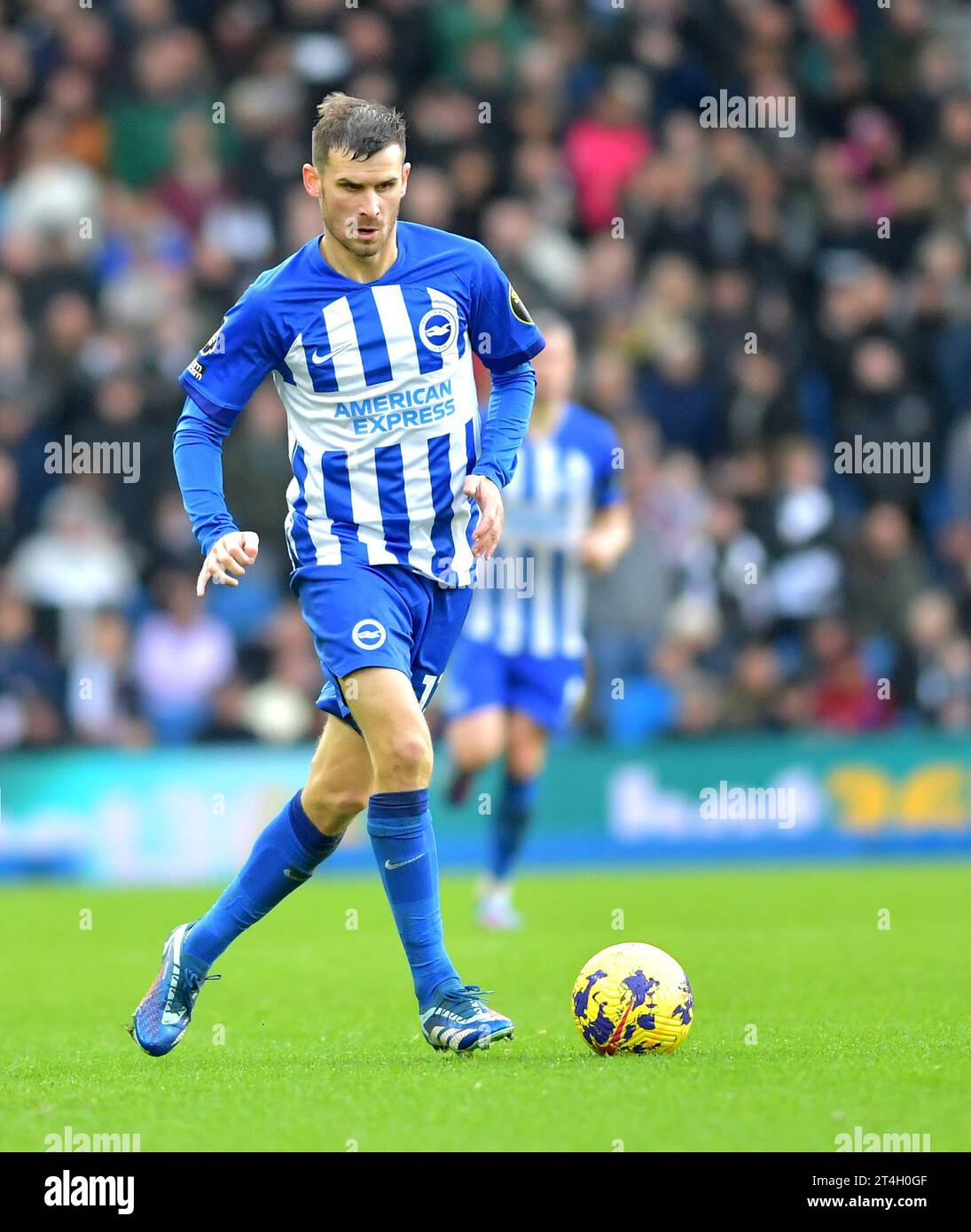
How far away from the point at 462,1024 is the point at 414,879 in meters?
0.42

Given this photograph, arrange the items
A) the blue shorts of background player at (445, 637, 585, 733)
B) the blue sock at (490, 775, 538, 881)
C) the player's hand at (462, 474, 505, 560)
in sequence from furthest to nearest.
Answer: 1. the blue shorts of background player at (445, 637, 585, 733)
2. the blue sock at (490, 775, 538, 881)
3. the player's hand at (462, 474, 505, 560)

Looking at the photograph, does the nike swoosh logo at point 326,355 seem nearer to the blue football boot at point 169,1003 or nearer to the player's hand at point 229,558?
the player's hand at point 229,558

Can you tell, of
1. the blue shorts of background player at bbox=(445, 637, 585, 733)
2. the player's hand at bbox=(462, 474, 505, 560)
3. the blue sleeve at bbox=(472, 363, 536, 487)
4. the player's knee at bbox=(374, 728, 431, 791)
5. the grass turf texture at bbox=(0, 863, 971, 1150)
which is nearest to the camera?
the grass turf texture at bbox=(0, 863, 971, 1150)

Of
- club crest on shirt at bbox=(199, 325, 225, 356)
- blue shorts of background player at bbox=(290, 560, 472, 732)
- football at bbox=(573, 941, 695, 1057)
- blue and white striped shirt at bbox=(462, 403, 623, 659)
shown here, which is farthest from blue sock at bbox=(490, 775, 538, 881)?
club crest on shirt at bbox=(199, 325, 225, 356)

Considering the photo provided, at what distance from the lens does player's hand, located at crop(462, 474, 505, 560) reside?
18.5ft

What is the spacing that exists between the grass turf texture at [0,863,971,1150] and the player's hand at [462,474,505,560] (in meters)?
1.40

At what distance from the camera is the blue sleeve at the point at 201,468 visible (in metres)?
5.67

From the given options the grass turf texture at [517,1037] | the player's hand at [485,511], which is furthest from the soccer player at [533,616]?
the player's hand at [485,511]

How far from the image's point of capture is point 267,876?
19.0 ft

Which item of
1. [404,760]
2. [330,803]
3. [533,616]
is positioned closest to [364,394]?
[404,760]

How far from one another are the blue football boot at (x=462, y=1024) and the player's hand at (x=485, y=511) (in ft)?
4.02

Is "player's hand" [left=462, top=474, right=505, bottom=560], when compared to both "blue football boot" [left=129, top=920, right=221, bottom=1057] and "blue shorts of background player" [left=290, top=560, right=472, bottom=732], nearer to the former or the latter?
"blue shorts of background player" [left=290, top=560, right=472, bottom=732]

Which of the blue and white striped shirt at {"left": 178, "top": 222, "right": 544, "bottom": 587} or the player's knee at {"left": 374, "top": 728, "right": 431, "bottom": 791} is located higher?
the blue and white striped shirt at {"left": 178, "top": 222, "right": 544, "bottom": 587}

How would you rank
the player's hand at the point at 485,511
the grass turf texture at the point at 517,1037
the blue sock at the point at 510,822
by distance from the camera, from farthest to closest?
the blue sock at the point at 510,822, the player's hand at the point at 485,511, the grass turf texture at the point at 517,1037
